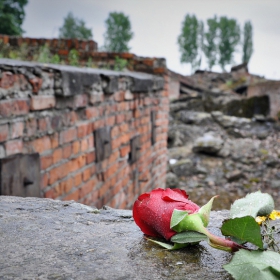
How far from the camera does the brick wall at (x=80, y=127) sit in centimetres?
197

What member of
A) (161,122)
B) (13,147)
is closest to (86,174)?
(13,147)

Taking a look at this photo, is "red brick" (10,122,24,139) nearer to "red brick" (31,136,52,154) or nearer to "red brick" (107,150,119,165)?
"red brick" (31,136,52,154)

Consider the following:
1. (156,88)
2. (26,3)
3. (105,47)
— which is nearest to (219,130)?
(156,88)

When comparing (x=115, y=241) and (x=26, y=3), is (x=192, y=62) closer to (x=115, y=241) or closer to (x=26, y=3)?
(x=26, y=3)

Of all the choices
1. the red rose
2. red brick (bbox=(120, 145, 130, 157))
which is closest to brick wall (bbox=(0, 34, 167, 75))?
red brick (bbox=(120, 145, 130, 157))

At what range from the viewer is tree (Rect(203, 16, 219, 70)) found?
121 feet

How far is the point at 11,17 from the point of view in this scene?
1647 centimetres

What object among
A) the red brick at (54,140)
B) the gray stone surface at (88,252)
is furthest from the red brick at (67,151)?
the gray stone surface at (88,252)

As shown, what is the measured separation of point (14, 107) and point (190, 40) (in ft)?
120

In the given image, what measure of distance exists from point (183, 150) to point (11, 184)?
704 centimetres

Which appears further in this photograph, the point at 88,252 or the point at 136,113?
the point at 136,113

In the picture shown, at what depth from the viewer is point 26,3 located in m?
19.0

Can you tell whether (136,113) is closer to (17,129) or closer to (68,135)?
(68,135)

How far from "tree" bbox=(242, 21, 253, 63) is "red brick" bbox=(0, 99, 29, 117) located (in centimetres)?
3599
